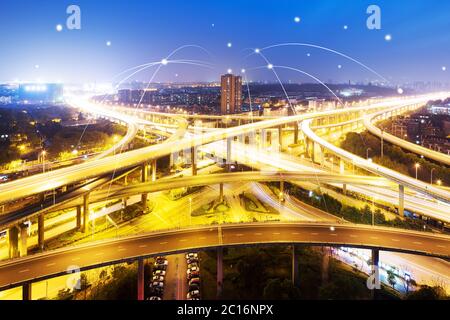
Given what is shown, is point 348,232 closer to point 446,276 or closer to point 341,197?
point 446,276

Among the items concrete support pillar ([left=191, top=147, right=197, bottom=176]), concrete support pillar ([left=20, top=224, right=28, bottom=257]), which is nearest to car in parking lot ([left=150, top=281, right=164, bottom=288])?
concrete support pillar ([left=20, top=224, right=28, bottom=257])

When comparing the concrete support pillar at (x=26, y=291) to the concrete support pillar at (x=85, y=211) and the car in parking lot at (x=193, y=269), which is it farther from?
the concrete support pillar at (x=85, y=211)

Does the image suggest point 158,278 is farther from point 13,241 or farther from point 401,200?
point 401,200

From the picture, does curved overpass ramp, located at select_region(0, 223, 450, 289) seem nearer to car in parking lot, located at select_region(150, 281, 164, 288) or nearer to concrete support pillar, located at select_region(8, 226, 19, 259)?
car in parking lot, located at select_region(150, 281, 164, 288)

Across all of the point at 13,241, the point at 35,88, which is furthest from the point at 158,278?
the point at 35,88

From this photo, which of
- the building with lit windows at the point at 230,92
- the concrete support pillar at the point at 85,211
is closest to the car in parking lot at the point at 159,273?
the concrete support pillar at the point at 85,211

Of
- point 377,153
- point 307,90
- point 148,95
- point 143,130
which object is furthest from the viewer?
point 307,90
